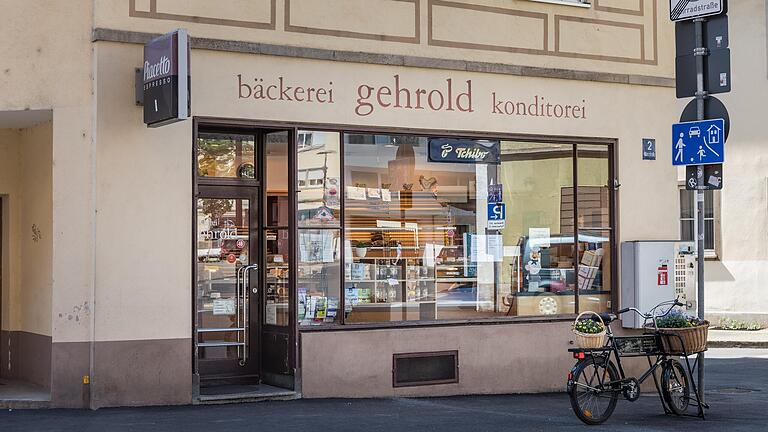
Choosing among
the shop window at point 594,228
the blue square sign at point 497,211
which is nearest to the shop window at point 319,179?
the blue square sign at point 497,211

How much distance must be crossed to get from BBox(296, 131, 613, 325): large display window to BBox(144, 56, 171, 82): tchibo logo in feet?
6.86

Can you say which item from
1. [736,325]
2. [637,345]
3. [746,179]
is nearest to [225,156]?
[637,345]

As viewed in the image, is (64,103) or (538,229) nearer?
(64,103)

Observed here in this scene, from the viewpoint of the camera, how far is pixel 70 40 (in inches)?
437

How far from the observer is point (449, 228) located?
13.4 m

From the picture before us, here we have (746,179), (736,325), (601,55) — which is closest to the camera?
(601,55)

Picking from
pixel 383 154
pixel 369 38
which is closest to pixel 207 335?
pixel 383 154

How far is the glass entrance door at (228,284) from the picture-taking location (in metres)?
12.3

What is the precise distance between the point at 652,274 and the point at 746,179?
9737 mm

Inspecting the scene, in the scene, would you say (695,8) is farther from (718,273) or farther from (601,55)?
(718,273)

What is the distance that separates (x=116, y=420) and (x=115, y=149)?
2734 mm

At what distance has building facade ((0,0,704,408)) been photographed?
11078 mm

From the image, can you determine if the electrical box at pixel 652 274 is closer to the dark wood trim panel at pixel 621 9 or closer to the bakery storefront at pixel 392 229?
the bakery storefront at pixel 392 229

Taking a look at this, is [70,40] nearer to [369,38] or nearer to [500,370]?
[369,38]
